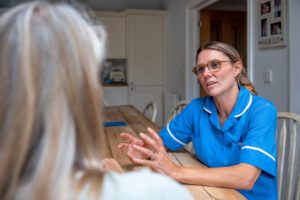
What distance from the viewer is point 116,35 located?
5.03 m

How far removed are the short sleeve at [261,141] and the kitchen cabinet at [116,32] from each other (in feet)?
12.9

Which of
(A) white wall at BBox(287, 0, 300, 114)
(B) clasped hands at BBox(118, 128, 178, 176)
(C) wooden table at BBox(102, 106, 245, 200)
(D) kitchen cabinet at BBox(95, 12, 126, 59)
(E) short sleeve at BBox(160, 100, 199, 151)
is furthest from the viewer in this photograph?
(D) kitchen cabinet at BBox(95, 12, 126, 59)

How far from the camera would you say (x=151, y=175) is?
0.56 m

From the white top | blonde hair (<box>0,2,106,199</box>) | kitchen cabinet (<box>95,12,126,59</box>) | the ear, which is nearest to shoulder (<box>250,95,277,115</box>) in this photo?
the ear

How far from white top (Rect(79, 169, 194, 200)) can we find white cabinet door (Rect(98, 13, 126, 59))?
459cm

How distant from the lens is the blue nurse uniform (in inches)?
45.9

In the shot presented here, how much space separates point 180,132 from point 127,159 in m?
0.33

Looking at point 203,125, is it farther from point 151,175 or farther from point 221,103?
point 151,175

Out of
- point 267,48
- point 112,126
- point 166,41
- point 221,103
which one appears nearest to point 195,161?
point 221,103

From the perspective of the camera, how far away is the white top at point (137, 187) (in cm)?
51

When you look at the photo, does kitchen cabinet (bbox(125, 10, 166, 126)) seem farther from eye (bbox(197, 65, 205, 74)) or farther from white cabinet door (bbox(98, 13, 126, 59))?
eye (bbox(197, 65, 205, 74))

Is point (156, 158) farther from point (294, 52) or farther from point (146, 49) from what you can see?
point (146, 49)

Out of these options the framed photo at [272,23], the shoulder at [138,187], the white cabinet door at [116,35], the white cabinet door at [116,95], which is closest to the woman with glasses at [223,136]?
the shoulder at [138,187]

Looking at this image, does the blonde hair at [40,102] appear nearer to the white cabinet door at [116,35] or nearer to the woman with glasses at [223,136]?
the woman with glasses at [223,136]
